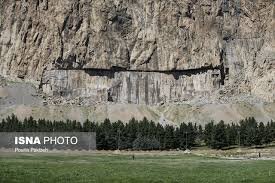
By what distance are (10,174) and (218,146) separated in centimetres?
12639

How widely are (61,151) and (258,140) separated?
91843 millimetres

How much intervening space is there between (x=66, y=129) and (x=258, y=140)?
6089 centimetres

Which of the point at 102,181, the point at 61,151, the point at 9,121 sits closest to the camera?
the point at 102,181

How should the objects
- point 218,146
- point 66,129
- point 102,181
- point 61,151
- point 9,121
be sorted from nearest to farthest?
point 102,181
point 61,151
point 218,146
point 66,129
point 9,121

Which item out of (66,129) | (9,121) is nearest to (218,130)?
(66,129)

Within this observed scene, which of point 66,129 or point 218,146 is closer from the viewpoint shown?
point 218,146

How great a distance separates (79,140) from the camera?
8756 centimetres

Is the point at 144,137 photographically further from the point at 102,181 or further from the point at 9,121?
the point at 102,181

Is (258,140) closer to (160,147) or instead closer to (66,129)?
(160,147)

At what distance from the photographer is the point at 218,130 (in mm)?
159750

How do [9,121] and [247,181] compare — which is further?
[9,121]

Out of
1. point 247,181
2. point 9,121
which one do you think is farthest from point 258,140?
point 247,181

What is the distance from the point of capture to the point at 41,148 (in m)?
88.4

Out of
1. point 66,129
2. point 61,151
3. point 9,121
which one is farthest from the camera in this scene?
point 9,121
